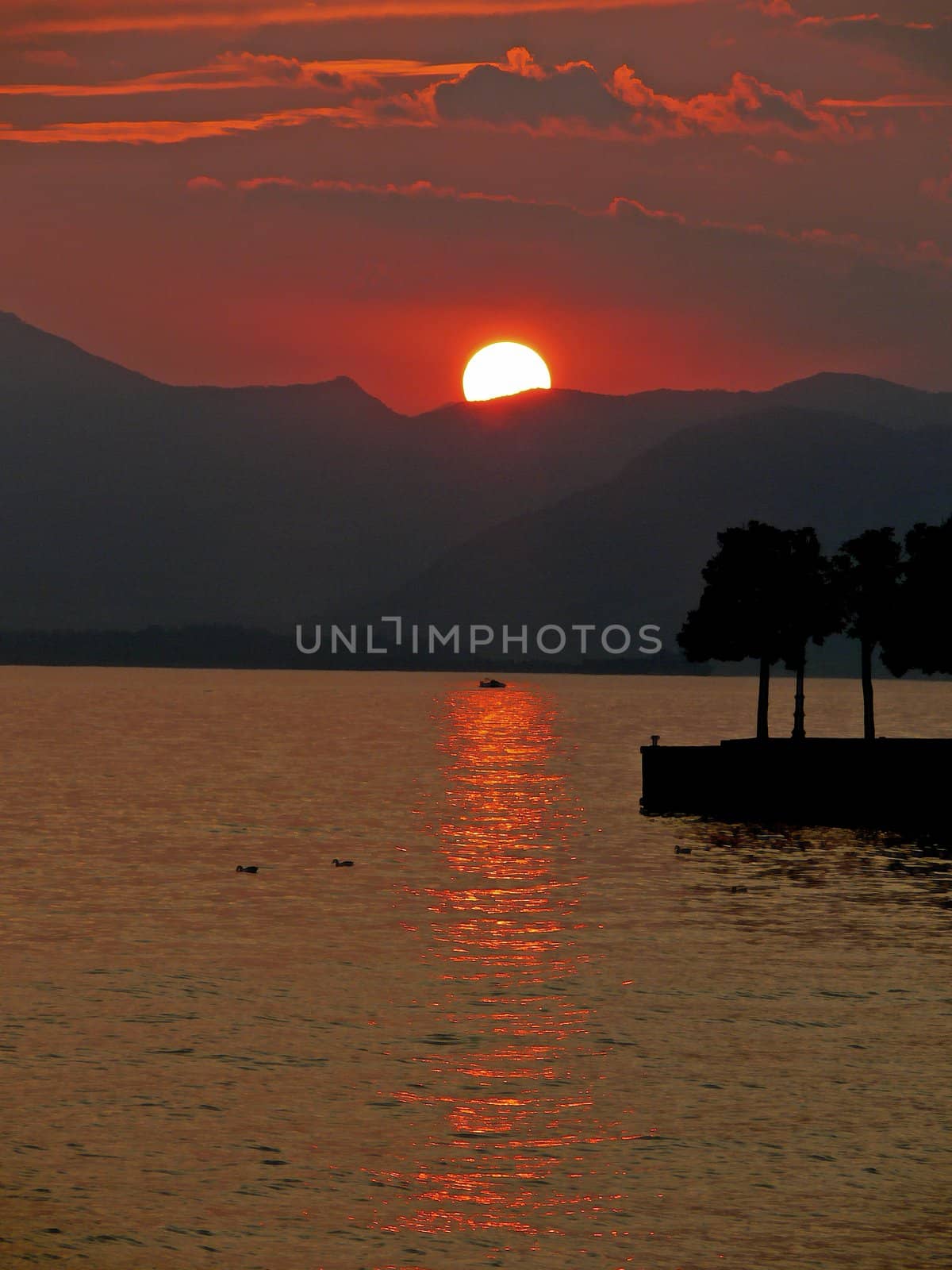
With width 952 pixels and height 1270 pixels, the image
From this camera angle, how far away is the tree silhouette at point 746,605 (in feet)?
369

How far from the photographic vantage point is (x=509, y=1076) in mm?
31156

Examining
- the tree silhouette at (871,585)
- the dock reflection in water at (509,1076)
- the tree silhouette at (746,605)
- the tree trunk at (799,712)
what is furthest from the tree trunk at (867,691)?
the dock reflection in water at (509,1076)

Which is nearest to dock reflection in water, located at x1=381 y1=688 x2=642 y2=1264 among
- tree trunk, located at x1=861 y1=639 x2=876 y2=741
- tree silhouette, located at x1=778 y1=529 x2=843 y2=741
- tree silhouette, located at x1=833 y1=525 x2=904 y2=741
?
tree trunk, located at x1=861 y1=639 x2=876 y2=741

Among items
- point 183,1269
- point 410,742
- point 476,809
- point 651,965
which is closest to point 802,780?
point 476,809

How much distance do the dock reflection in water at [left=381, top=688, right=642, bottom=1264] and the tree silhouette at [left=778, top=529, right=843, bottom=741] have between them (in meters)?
44.6

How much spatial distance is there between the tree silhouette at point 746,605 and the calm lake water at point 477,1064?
137 feet

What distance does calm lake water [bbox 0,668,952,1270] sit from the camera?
22359 mm

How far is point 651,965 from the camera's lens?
43781 millimetres

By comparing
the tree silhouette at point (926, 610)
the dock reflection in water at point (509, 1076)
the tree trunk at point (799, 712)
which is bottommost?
the dock reflection in water at point (509, 1076)

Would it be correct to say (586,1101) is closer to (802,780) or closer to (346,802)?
(802,780)

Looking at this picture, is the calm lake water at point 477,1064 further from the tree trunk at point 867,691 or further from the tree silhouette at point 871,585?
the tree silhouette at point 871,585

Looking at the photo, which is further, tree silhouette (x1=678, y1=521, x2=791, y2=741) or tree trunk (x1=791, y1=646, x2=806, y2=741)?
tree silhouette (x1=678, y1=521, x2=791, y2=741)

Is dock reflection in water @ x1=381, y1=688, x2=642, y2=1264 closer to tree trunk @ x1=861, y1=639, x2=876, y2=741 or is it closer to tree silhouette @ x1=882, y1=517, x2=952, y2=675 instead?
tree trunk @ x1=861, y1=639, x2=876, y2=741

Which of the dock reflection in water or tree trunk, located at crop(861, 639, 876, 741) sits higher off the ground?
tree trunk, located at crop(861, 639, 876, 741)
